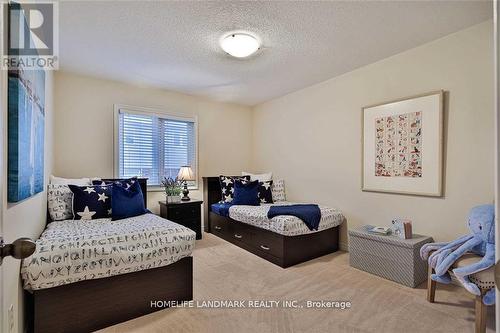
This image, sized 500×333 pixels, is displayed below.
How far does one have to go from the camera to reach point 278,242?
2998mm

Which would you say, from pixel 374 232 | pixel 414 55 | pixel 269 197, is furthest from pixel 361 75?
pixel 269 197

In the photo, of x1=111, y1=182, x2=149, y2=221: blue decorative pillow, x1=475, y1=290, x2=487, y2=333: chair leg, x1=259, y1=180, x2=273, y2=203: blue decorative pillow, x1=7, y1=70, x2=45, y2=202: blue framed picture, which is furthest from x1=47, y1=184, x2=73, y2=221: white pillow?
x1=475, y1=290, x2=487, y2=333: chair leg

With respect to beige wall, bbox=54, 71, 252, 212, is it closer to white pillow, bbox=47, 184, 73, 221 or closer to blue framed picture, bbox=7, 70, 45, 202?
white pillow, bbox=47, 184, 73, 221

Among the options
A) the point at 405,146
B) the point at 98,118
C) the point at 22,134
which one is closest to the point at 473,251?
the point at 405,146

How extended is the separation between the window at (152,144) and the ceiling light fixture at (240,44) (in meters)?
2.02

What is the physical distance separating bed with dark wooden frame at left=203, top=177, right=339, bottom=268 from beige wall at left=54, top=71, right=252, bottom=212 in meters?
1.06

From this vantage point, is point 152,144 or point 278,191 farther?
point 278,191

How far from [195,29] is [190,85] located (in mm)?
1650

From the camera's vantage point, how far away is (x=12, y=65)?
1.29m

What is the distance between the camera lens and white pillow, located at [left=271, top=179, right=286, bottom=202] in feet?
14.2

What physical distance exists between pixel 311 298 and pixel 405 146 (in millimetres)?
1906

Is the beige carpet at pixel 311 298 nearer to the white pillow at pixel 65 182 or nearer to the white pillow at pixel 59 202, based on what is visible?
the white pillow at pixel 59 202

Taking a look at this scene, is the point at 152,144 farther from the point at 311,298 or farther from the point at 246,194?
the point at 311,298

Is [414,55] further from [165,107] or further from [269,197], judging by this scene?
[165,107]
